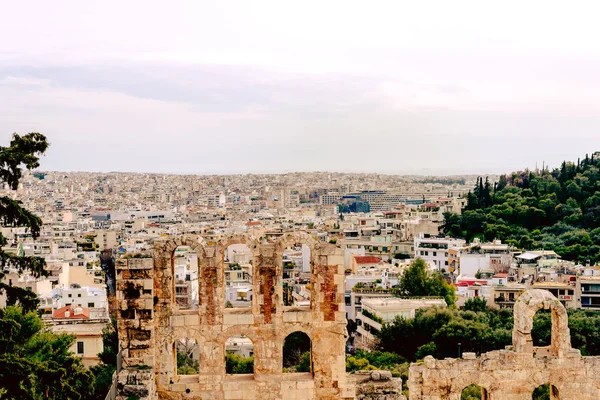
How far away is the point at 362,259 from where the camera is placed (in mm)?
83125

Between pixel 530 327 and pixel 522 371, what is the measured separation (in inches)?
33.8

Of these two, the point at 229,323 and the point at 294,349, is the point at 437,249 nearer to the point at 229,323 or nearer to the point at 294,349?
the point at 294,349

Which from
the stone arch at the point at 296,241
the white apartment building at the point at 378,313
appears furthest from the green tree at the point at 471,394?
the white apartment building at the point at 378,313

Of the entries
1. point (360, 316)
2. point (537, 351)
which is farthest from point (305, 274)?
point (537, 351)

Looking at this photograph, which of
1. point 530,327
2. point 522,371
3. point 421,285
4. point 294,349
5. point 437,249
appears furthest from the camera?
point 437,249

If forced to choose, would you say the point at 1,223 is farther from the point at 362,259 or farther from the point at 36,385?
the point at 362,259

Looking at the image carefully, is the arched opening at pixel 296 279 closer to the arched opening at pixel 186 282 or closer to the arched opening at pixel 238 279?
the arched opening at pixel 238 279

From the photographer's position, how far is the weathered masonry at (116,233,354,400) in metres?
13.5

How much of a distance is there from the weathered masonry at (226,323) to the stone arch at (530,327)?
377cm

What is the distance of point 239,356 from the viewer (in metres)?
40.3

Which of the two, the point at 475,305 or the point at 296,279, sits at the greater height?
the point at 296,279

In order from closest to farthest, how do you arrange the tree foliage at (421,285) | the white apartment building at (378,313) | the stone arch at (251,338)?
the stone arch at (251,338) → the white apartment building at (378,313) → the tree foliage at (421,285)

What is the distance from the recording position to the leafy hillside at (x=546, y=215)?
79625 mm

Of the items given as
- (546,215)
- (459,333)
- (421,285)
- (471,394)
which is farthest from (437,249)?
(471,394)
